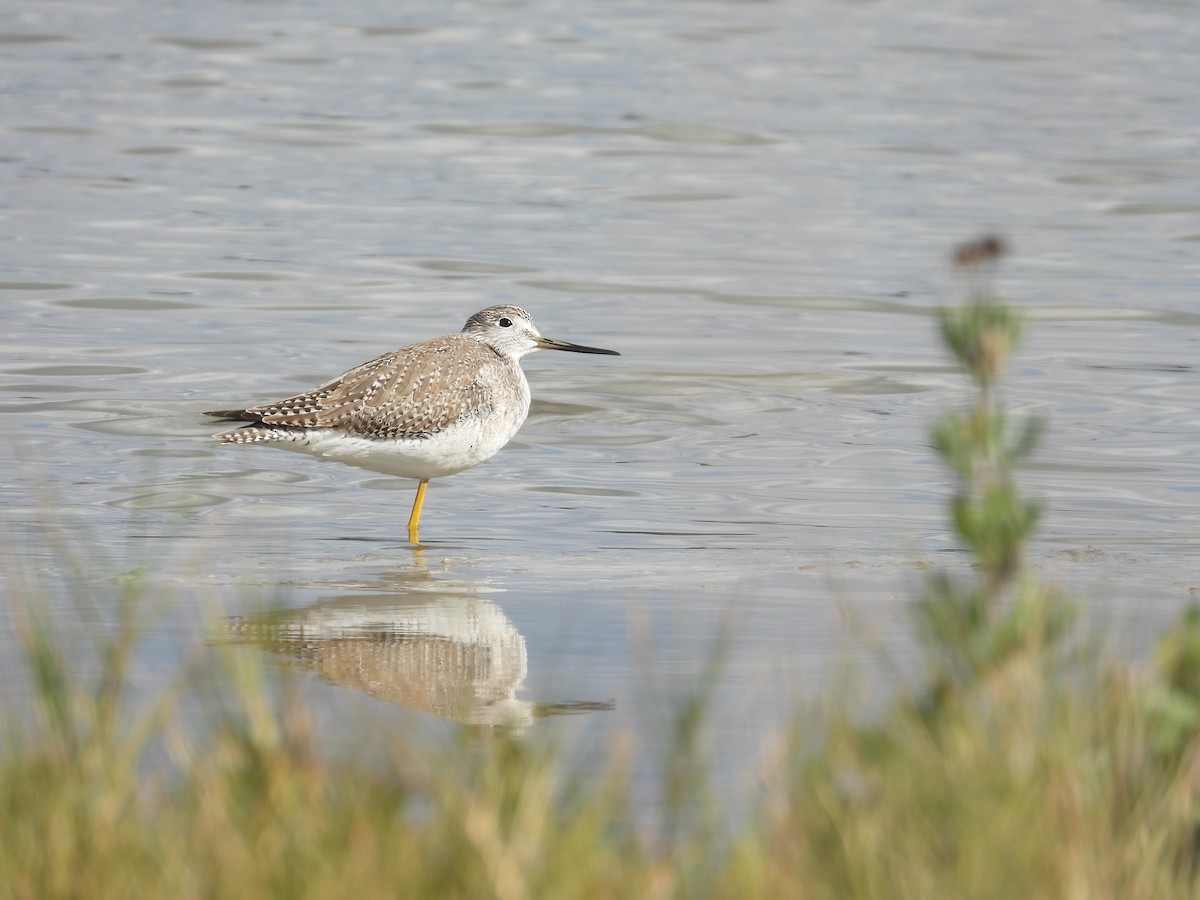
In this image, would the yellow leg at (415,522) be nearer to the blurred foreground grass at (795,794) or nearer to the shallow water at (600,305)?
the shallow water at (600,305)

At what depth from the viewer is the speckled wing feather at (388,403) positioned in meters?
10.6

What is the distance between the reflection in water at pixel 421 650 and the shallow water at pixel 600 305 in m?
0.03

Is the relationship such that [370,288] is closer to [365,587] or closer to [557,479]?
[557,479]

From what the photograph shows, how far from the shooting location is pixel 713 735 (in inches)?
249

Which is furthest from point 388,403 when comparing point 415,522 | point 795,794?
point 795,794

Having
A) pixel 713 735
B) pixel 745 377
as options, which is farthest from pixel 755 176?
pixel 713 735

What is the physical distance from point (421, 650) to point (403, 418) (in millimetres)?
3021

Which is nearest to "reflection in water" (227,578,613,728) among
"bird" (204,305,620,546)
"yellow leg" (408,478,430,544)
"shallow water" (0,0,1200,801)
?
"shallow water" (0,0,1200,801)

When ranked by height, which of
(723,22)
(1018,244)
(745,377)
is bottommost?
(745,377)

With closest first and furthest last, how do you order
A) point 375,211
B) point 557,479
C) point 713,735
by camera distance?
point 713,735 < point 557,479 < point 375,211

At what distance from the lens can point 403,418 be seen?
10609mm

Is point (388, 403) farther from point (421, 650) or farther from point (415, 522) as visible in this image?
point (421, 650)

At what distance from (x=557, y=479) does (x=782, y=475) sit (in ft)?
4.59

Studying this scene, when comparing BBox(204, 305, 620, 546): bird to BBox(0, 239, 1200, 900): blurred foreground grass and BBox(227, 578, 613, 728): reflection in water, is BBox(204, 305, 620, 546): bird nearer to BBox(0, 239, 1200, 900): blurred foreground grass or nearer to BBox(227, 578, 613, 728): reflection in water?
BBox(227, 578, 613, 728): reflection in water
